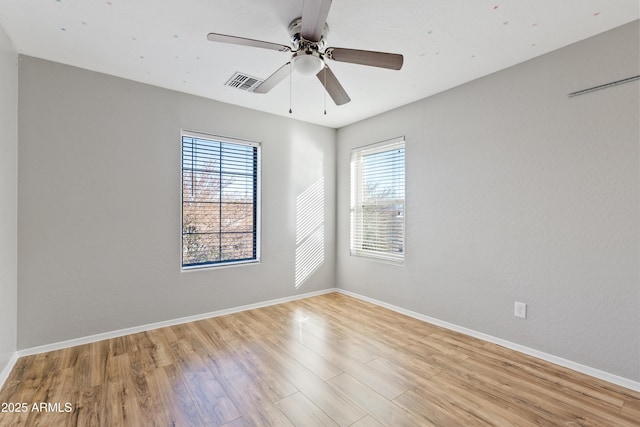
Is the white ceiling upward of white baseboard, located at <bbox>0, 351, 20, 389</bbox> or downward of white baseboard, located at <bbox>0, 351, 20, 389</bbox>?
upward

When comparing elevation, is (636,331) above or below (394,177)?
below

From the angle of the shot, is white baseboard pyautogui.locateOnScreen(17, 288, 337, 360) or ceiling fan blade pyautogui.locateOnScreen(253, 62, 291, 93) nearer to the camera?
ceiling fan blade pyautogui.locateOnScreen(253, 62, 291, 93)

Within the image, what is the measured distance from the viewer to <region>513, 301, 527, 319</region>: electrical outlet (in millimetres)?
2552

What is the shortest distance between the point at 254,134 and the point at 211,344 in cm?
247

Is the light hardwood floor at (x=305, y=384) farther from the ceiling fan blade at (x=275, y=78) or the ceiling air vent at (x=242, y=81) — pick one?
the ceiling air vent at (x=242, y=81)

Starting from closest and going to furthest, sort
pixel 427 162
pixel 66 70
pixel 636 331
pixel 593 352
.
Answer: pixel 636 331, pixel 593 352, pixel 66 70, pixel 427 162

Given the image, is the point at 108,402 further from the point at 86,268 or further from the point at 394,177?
the point at 394,177

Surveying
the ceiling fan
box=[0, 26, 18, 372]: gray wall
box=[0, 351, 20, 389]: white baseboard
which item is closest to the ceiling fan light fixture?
the ceiling fan

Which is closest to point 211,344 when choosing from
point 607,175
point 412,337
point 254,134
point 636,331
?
point 412,337

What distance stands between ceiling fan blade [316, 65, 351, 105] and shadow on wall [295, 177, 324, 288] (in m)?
1.97

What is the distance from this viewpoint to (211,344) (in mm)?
2715

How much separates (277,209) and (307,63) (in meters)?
2.28

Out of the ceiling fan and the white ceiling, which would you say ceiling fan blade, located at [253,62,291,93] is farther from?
the white ceiling

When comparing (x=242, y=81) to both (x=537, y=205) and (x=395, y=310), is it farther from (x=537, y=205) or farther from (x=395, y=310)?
(x=395, y=310)
